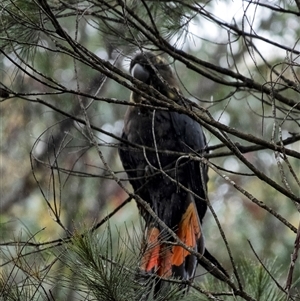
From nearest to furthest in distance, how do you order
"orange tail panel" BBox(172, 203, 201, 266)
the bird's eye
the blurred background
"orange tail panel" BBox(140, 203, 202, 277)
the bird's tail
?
"orange tail panel" BBox(140, 203, 202, 277) → the bird's tail → the blurred background → "orange tail panel" BBox(172, 203, 201, 266) → the bird's eye

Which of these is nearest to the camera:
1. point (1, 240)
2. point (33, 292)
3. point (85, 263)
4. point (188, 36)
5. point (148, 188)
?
point (85, 263)

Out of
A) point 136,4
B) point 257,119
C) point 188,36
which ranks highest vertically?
point 257,119

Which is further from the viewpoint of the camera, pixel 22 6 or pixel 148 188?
pixel 148 188

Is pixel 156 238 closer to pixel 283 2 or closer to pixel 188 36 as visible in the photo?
pixel 188 36

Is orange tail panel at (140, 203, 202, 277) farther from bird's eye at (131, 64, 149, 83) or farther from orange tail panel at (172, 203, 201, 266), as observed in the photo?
bird's eye at (131, 64, 149, 83)

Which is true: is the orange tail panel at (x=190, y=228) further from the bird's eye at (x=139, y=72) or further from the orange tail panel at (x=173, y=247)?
the bird's eye at (x=139, y=72)

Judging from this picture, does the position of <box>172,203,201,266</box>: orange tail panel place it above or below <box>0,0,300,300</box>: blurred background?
below

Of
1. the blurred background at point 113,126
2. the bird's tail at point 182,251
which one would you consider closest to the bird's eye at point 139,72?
the blurred background at point 113,126

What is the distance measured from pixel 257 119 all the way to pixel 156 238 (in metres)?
3.50

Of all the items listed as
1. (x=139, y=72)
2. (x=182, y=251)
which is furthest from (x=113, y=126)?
(x=182, y=251)

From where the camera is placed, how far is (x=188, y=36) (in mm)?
2230

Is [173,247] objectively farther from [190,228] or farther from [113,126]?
[113,126]

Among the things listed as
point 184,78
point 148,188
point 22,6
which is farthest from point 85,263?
point 184,78

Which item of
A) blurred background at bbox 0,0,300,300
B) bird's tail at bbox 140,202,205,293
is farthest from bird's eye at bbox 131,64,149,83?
bird's tail at bbox 140,202,205,293
